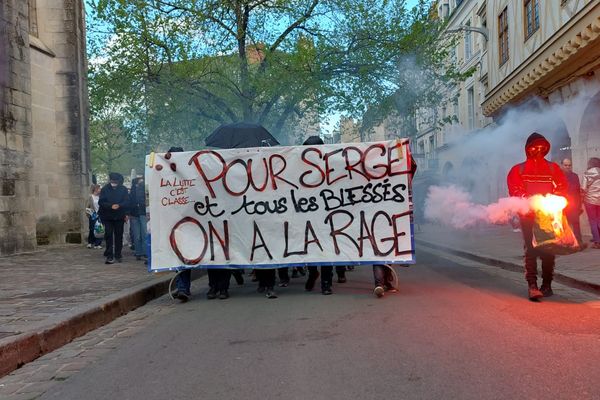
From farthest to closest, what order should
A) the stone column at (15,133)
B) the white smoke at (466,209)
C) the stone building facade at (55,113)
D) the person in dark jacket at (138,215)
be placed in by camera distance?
1. the stone building facade at (55,113)
2. the stone column at (15,133)
3. the person in dark jacket at (138,215)
4. the white smoke at (466,209)

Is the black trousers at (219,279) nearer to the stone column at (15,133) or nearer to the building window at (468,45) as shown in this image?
the stone column at (15,133)

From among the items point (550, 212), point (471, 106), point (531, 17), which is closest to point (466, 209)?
point (550, 212)

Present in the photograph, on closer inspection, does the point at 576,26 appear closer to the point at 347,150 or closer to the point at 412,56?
the point at 412,56

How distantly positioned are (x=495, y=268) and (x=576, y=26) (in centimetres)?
601

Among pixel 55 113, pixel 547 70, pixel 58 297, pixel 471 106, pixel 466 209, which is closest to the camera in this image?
pixel 58 297

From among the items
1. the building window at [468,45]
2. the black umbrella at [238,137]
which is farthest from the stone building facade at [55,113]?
the building window at [468,45]

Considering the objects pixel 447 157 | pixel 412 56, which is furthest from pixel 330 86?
pixel 447 157

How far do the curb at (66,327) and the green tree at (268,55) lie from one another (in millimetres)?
10744

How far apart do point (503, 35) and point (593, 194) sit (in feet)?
31.9

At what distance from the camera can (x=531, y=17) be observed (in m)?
15.6

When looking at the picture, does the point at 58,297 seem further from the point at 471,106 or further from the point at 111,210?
the point at 471,106

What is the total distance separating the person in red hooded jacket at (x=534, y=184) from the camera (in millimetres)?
5801

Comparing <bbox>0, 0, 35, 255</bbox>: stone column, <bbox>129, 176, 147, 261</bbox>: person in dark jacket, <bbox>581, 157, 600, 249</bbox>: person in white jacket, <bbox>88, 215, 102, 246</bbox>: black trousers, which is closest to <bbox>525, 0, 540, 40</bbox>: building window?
<bbox>581, 157, 600, 249</bbox>: person in white jacket

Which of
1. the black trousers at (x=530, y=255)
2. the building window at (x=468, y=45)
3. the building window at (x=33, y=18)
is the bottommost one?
the black trousers at (x=530, y=255)
